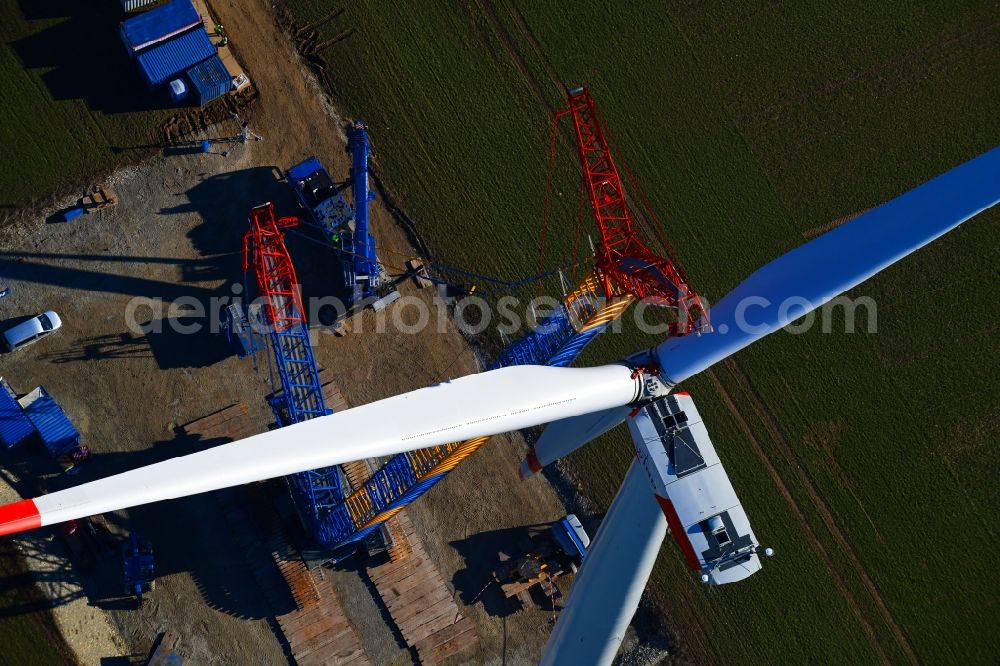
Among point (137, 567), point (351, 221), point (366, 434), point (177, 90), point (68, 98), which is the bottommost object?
point (137, 567)

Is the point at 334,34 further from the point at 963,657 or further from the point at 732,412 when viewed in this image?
the point at 963,657

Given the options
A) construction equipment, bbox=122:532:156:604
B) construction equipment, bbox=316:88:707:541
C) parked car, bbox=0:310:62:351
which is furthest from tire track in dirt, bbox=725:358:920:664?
parked car, bbox=0:310:62:351

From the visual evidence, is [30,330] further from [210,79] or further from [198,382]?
[210,79]

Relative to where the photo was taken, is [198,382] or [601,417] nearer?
[601,417]

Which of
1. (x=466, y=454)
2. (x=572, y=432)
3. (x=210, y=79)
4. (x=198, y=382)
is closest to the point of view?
(x=572, y=432)

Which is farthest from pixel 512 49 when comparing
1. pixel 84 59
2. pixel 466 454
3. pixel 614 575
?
pixel 614 575

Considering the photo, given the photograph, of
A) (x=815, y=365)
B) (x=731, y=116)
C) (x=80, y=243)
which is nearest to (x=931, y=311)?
(x=815, y=365)

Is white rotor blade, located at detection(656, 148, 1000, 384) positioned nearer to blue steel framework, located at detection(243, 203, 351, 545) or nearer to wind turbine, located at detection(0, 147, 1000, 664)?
wind turbine, located at detection(0, 147, 1000, 664)
